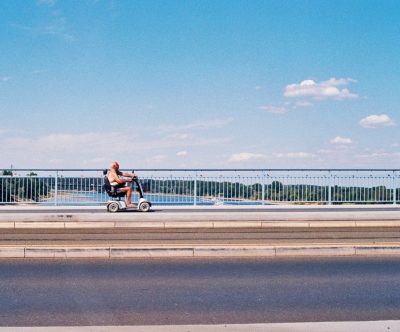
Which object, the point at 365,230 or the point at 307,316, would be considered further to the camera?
the point at 365,230

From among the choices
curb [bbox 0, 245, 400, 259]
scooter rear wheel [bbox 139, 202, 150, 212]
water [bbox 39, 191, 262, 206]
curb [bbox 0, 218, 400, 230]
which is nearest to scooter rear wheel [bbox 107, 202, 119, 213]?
scooter rear wheel [bbox 139, 202, 150, 212]

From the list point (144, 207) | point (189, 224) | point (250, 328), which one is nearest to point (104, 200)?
point (144, 207)

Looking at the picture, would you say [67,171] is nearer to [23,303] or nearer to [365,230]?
[365,230]

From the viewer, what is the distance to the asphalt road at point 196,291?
5793mm

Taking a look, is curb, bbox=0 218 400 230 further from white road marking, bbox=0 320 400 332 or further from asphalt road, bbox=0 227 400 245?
white road marking, bbox=0 320 400 332

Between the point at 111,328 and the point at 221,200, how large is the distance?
14971 mm

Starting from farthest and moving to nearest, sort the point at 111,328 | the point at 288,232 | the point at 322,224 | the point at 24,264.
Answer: the point at 322,224
the point at 288,232
the point at 24,264
the point at 111,328

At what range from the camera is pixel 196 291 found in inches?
274

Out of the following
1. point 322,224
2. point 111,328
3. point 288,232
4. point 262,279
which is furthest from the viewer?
point 322,224

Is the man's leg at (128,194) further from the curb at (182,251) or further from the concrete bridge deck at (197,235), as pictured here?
the curb at (182,251)

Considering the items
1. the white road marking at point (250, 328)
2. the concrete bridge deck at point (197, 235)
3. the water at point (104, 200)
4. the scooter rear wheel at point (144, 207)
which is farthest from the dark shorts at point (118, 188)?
the white road marking at point (250, 328)

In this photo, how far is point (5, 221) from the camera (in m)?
14.3

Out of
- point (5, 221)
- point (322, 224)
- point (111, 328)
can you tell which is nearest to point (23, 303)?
point (111, 328)

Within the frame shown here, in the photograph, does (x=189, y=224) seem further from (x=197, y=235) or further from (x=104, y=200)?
(x=104, y=200)
